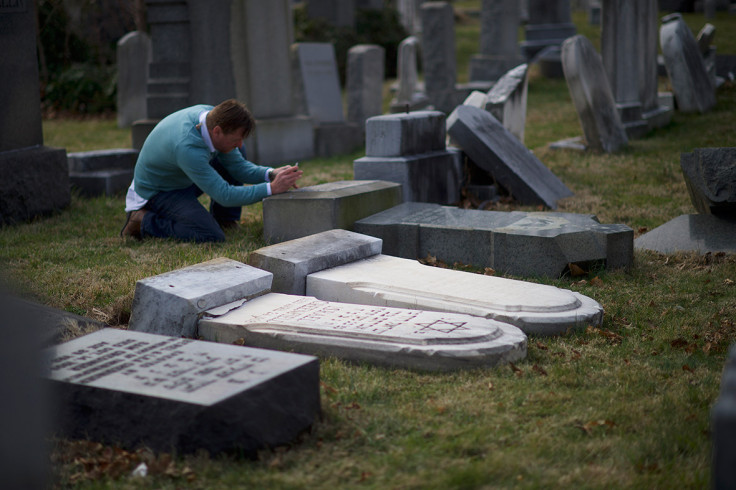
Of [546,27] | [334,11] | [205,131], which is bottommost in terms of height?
[205,131]

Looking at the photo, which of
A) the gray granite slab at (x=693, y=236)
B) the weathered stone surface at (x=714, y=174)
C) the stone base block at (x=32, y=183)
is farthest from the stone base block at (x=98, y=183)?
the weathered stone surface at (x=714, y=174)

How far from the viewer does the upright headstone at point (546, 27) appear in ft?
59.0

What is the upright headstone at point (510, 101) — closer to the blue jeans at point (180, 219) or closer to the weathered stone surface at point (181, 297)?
the blue jeans at point (180, 219)

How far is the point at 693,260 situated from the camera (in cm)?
496

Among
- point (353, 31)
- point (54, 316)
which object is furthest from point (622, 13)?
point (353, 31)

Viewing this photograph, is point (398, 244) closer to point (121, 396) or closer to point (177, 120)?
point (177, 120)

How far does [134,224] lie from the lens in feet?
18.0

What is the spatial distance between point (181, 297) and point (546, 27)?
53.5ft

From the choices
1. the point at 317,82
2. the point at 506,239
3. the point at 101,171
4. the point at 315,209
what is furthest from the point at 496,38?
the point at 506,239

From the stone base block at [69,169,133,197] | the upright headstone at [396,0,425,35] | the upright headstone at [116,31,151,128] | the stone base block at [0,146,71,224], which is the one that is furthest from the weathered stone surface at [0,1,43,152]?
the upright headstone at [396,0,425,35]

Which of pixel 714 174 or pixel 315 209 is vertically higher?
pixel 714 174

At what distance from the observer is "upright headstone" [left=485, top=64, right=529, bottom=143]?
772 cm

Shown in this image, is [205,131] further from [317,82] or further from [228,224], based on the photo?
[317,82]

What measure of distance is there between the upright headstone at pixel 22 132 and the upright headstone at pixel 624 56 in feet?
22.7
